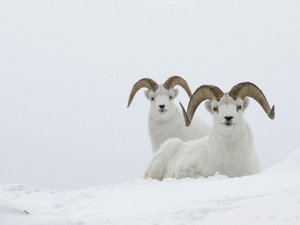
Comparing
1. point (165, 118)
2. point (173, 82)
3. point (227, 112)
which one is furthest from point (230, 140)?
point (173, 82)

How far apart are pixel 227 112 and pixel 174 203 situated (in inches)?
223

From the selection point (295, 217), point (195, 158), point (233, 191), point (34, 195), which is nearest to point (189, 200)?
point (233, 191)

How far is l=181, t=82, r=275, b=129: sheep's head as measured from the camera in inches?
473

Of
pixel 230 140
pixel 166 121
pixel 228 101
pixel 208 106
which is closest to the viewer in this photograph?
pixel 228 101

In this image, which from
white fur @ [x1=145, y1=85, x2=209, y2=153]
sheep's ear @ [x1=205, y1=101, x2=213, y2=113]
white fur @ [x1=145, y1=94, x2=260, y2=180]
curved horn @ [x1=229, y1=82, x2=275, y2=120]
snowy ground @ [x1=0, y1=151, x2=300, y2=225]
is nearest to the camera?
snowy ground @ [x1=0, y1=151, x2=300, y2=225]

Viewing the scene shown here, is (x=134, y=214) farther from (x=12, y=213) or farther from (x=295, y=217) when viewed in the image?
(x=295, y=217)

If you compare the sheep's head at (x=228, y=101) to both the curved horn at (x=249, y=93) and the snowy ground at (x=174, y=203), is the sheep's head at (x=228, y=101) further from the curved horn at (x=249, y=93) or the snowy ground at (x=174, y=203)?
the snowy ground at (x=174, y=203)

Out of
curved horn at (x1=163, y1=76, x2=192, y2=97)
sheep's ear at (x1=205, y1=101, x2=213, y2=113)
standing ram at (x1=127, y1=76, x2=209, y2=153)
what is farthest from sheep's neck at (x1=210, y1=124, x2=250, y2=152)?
curved horn at (x1=163, y1=76, x2=192, y2=97)

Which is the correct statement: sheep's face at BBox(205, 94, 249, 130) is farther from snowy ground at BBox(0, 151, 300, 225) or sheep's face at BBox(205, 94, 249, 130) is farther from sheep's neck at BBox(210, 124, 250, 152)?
snowy ground at BBox(0, 151, 300, 225)

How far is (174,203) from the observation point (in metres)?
6.53

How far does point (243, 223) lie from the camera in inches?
211

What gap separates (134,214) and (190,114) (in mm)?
7422

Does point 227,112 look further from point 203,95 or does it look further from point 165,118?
point 165,118

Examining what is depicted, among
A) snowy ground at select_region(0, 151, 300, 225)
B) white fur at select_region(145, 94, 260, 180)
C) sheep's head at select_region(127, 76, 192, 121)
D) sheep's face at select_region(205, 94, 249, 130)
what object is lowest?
snowy ground at select_region(0, 151, 300, 225)
